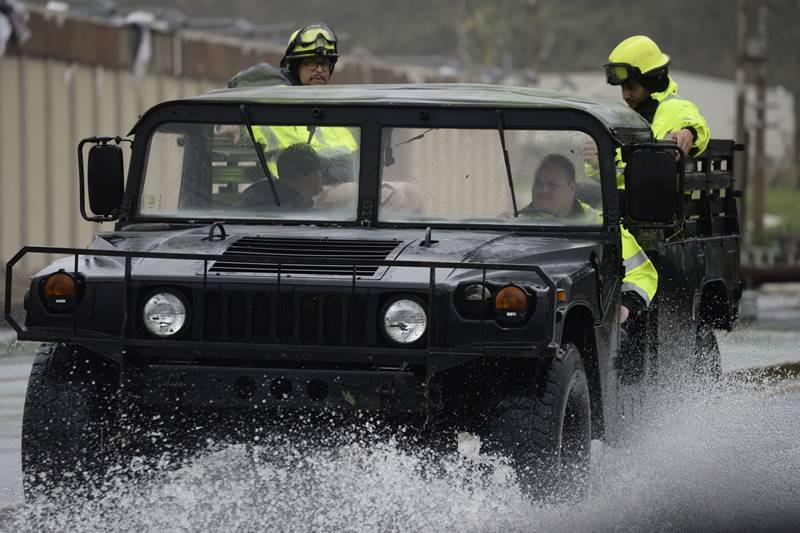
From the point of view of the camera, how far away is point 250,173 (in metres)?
8.19

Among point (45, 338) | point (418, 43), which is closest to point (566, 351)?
point (45, 338)

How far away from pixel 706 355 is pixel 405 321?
4.08 metres

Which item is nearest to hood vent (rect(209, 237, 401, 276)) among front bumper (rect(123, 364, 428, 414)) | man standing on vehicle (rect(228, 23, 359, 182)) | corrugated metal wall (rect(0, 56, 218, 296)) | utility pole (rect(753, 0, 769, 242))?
front bumper (rect(123, 364, 428, 414))

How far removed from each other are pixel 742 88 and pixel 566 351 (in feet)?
130

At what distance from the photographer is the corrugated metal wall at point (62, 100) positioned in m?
25.3

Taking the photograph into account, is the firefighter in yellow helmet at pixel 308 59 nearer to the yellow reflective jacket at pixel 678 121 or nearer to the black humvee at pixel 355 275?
the black humvee at pixel 355 275

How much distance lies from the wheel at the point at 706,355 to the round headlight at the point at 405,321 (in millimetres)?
3742

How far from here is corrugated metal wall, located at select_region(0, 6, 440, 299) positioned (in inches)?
997

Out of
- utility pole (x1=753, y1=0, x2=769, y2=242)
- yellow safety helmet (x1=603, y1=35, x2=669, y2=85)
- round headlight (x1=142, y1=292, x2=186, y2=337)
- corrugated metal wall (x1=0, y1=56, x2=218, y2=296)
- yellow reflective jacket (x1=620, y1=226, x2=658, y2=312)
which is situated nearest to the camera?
round headlight (x1=142, y1=292, x2=186, y2=337)

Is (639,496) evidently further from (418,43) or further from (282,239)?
(418,43)

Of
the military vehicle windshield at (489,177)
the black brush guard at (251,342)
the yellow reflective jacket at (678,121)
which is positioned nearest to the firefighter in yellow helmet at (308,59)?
the yellow reflective jacket at (678,121)

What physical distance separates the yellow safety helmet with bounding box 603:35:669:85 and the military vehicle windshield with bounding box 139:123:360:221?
257 centimetres

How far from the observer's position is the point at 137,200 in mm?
8391

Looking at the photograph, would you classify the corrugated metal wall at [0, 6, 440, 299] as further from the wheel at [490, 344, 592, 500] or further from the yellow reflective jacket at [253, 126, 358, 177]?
the wheel at [490, 344, 592, 500]
